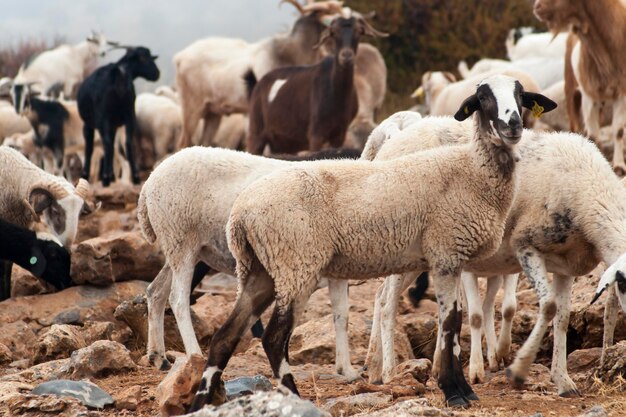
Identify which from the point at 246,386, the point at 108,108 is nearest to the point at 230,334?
the point at 246,386

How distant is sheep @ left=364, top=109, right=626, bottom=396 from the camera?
809 cm

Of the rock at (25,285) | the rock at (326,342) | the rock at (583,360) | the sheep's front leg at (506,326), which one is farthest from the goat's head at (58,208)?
the rock at (583,360)

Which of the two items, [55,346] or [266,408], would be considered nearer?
[266,408]

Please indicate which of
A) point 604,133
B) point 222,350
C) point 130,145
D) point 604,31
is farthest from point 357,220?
point 130,145

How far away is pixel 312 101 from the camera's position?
1683 centimetres

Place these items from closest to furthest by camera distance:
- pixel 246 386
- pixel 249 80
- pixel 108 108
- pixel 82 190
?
pixel 246 386 < pixel 82 190 < pixel 108 108 < pixel 249 80

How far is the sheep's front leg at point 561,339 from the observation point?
800cm

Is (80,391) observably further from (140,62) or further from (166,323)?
(140,62)

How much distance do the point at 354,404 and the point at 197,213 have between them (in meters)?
2.41

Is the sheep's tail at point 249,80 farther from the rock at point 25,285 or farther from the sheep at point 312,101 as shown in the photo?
the rock at point 25,285

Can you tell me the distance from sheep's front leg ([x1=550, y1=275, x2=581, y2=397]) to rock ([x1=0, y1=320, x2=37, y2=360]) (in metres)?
4.58

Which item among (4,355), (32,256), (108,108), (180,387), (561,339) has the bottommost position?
(4,355)

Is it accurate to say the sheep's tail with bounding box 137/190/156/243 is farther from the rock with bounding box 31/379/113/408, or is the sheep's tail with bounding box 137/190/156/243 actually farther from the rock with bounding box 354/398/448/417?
the rock with bounding box 354/398/448/417

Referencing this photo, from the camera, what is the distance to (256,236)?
7082 mm
